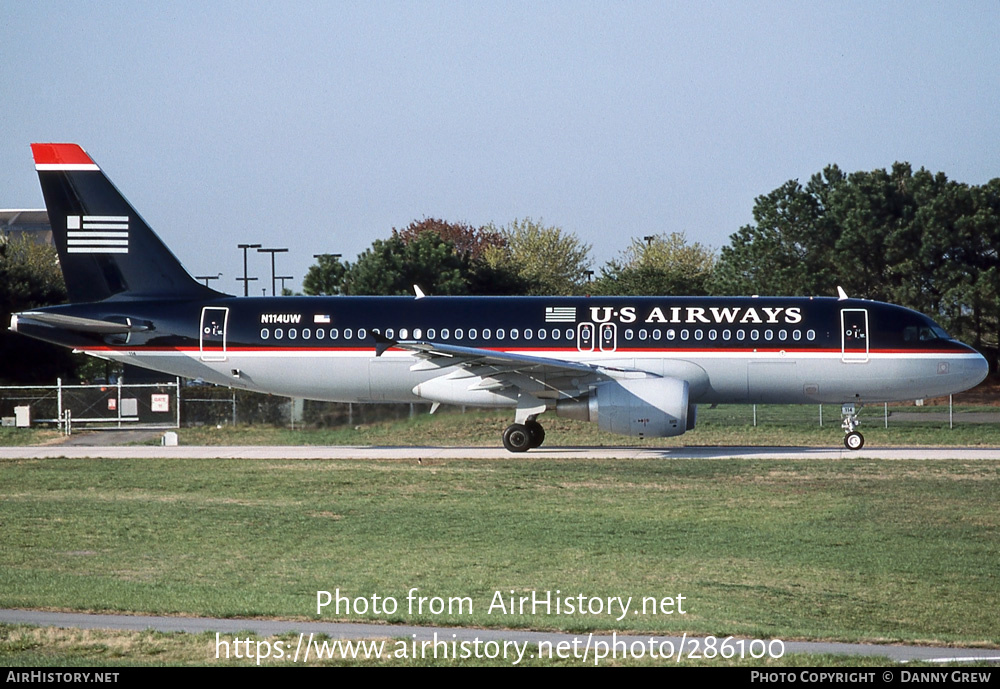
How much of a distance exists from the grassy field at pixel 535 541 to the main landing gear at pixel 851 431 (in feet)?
14.1

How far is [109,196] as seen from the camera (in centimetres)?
3138

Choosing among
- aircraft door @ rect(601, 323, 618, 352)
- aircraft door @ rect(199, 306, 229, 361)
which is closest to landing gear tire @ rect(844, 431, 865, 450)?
aircraft door @ rect(601, 323, 618, 352)

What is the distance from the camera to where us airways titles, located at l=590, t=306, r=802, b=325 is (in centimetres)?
3030

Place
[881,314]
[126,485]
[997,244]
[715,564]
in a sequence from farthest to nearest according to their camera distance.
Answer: [997,244] < [881,314] < [126,485] < [715,564]

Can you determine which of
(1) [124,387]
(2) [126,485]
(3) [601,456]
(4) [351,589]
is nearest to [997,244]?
(3) [601,456]

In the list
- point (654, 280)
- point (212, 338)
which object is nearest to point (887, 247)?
point (654, 280)

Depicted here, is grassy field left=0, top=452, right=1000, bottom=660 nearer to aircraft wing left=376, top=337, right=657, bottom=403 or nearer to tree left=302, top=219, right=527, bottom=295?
aircraft wing left=376, top=337, right=657, bottom=403

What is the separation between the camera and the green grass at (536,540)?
41.7 feet

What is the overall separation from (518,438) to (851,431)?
Answer: 9.00 m

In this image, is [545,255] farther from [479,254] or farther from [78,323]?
[78,323]

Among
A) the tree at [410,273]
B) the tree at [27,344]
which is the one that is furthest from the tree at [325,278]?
the tree at [27,344]

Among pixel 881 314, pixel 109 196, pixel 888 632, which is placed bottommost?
pixel 888 632
